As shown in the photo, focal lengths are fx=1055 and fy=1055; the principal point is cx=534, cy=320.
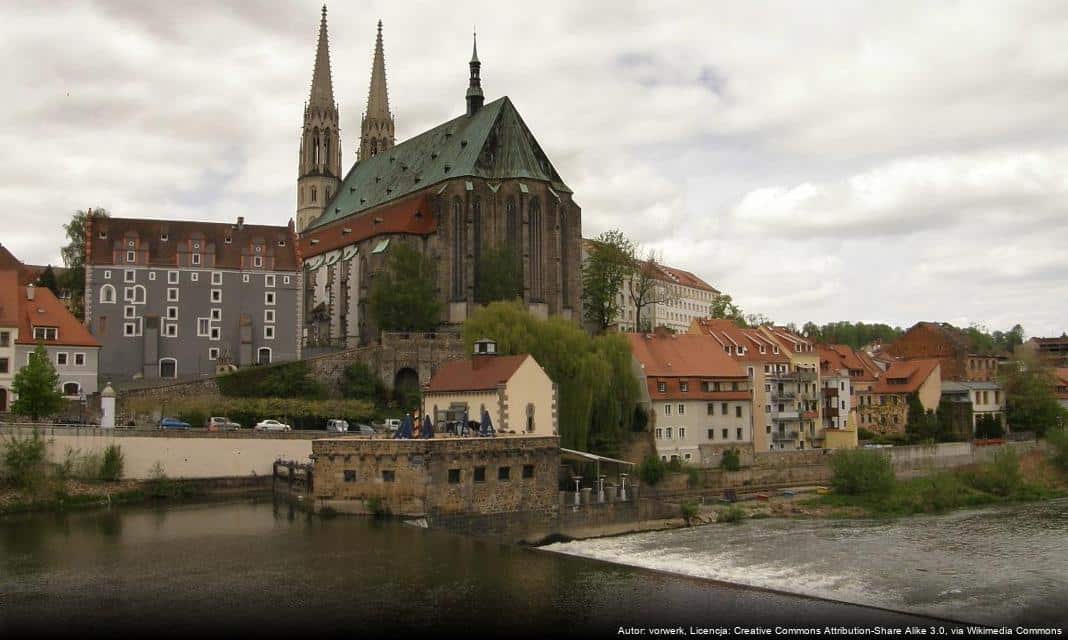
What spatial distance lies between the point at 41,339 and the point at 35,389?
24.6 ft

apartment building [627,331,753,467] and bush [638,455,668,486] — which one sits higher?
apartment building [627,331,753,467]

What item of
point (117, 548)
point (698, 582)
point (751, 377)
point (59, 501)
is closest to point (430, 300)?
point (751, 377)

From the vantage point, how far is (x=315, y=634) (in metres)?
28.9

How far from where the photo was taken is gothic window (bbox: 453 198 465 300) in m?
96.4

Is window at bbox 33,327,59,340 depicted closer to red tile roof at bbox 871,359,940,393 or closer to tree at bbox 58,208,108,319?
tree at bbox 58,208,108,319

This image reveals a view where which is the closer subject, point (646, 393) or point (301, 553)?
point (301, 553)

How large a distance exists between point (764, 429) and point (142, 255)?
158ft

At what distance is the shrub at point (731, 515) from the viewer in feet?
170

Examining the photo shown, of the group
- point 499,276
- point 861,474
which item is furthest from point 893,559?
point 499,276

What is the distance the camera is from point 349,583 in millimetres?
34719

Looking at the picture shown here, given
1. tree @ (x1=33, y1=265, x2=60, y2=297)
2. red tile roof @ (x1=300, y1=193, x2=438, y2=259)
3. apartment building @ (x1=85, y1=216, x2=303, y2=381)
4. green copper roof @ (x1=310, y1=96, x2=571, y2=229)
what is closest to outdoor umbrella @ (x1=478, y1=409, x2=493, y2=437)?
apartment building @ (x1=85, y1=216, x2=303, y2=381)

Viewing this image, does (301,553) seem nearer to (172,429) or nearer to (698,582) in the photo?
(698,582)

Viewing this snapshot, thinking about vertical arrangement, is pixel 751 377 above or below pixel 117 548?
above

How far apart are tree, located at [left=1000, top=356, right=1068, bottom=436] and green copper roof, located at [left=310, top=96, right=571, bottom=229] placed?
4331 cm
